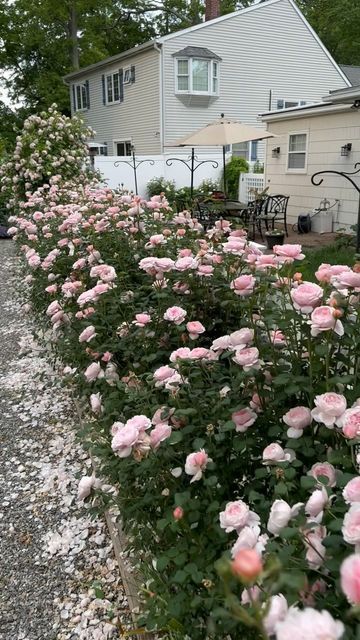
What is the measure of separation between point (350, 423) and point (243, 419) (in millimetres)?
332

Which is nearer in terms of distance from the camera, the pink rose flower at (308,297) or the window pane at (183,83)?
the pink rose flower at (308,297)

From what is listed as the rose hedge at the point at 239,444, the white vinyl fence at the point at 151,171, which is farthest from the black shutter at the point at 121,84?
the rose hedge at the point at 239,444

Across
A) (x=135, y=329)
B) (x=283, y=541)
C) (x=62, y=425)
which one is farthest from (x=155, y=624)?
(x=62, y=425)

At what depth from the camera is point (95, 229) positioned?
3.20m

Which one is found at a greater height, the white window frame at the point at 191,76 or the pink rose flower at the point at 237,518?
the white window frame at the point at 191,76

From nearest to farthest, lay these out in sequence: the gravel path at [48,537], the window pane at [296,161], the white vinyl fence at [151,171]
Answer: the gravel path at [48,537]
the window pane at [296,161]
the white vinyl fence at [151,171]

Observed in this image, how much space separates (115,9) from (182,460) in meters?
29.2

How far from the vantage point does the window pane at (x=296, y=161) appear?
35.0ft

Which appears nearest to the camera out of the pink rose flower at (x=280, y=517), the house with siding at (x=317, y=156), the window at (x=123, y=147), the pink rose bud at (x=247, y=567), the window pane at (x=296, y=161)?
the pink rose bud at (x=247, y=567)

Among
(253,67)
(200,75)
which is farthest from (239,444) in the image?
(253,67)

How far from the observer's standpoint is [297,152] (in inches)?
421

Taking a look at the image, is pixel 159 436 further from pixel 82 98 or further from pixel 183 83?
pixel 82 98

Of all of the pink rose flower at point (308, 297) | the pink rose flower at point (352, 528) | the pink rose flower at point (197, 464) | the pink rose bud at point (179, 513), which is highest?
the pink rose flower at point (308, 297)

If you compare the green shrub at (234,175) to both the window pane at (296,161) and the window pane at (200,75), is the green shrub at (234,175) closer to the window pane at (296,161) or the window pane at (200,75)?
the window pane at (200,75)
